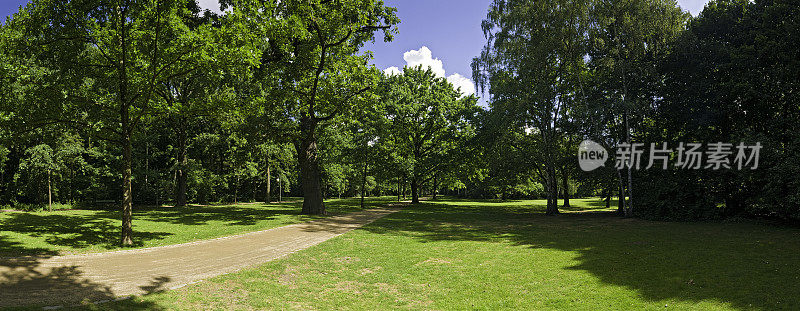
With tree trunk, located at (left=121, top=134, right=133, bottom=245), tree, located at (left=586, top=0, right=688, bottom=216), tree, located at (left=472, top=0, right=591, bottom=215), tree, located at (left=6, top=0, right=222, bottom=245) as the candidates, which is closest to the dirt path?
tree trunk, located at (left=121, top=134, right=133, bottom=245)

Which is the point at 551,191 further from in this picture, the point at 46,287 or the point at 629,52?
the point at 46,287

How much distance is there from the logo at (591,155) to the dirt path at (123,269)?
2044 cm

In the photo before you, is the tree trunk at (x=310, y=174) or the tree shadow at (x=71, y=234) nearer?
the tree shadow at (x=71, y=234)

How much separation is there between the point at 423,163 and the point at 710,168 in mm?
21063

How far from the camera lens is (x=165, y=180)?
104 ft

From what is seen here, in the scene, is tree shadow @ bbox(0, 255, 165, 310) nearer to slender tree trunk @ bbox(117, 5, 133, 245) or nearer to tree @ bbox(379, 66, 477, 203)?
Answer: slender tree trunk @ bbox(117, 5, 133, 245)

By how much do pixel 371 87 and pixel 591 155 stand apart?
52.6 feet

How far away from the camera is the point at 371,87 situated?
20.8 metres

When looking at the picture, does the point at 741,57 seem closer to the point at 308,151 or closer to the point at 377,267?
the point at 377,267

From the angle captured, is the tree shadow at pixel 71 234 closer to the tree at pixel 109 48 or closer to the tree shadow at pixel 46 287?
the tree at pixel 109 48

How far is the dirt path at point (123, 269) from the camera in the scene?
20.3 feet

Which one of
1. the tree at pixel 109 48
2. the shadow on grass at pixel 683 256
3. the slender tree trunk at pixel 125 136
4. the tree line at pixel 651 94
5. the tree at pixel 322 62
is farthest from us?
the tree at pixel 322 62

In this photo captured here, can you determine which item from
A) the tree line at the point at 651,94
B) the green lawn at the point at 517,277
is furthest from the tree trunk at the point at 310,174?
the tree line at the point at 651,94

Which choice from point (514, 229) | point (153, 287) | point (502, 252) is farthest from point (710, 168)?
point (153, 287)
